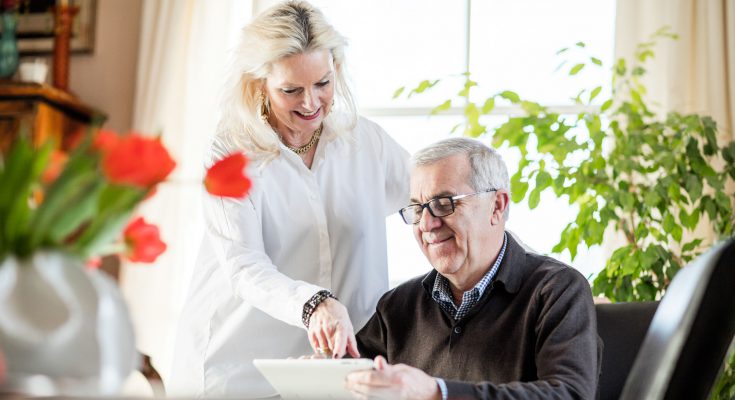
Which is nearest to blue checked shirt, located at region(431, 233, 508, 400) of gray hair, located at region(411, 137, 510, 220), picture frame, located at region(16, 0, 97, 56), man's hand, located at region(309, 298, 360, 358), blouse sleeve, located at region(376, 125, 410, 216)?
gray hair, located at region(411, 137, 510, 220)

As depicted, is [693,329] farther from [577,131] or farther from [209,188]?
[577,131]

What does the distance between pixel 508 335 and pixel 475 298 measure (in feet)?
0.44

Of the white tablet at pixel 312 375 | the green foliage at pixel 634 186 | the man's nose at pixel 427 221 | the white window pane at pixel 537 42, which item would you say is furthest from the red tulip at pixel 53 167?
the white window pane at pixel 537 42

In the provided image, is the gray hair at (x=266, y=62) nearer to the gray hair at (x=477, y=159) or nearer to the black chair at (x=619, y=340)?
the gray hair at (x=477, y=159)

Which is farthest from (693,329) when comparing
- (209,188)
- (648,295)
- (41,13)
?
(41,13)

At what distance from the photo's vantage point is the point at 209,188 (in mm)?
880

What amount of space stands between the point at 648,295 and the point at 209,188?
92.4 inches

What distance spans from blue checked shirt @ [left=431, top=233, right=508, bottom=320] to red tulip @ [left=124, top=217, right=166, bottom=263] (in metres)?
1.18

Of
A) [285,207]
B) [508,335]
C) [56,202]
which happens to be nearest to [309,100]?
[285,207]

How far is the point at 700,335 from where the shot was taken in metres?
1.29

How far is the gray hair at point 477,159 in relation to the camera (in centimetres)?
214

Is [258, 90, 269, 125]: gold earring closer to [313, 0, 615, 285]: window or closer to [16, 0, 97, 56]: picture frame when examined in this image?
[313, 0, 615, 285]: window

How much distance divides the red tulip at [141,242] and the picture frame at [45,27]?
355cm

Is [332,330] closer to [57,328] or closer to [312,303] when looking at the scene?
[312,303]
